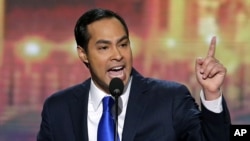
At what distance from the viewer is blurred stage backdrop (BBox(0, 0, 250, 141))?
9.34 ft

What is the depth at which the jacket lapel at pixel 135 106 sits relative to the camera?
1787 mm

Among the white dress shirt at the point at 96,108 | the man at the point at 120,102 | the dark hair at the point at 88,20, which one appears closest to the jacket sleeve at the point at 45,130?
the man at the point at 120,102

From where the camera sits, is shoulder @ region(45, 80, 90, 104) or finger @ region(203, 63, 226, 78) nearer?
finger @ region(203, 63, 226, 78)

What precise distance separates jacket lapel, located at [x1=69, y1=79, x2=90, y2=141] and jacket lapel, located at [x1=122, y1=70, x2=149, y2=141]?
0.15 metres

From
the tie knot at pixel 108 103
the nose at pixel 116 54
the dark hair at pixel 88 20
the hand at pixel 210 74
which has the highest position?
the dark hair at pixel 88 20

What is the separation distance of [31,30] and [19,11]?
0.12m

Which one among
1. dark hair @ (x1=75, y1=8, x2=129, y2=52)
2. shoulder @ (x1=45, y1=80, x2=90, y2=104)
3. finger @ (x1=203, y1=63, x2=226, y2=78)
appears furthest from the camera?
shoulder @ (x1=45, y1=80, x2=90, y2=104)

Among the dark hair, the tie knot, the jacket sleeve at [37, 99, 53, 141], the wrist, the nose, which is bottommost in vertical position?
the jacket sleeve at [37, 99, 53, 141]

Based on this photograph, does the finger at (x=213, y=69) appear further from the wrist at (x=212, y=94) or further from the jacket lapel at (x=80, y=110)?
the jacket lapel at (x=80, y=110)

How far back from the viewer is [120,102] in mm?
1890

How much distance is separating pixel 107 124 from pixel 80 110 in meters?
0.17

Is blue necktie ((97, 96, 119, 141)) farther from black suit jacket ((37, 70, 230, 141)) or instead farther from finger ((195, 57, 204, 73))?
finger ((195, 57, 204, 73))

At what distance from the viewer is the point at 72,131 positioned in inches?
73.8

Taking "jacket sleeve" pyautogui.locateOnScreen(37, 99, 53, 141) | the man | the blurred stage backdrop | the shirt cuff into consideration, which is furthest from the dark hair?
the blurred stage backdrop
